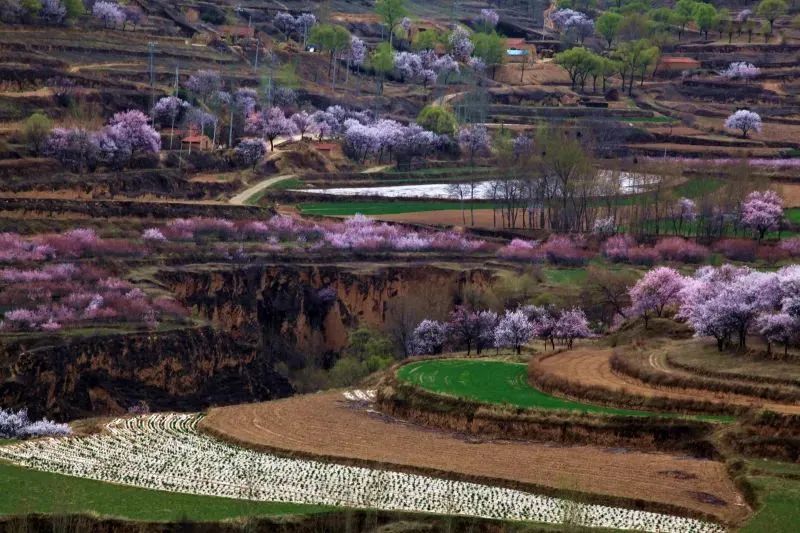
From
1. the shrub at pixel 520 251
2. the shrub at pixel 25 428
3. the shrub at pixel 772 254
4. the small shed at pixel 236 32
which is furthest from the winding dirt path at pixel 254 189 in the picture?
the shrub at pixel 25 428

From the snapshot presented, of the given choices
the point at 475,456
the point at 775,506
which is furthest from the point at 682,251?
the point at 775,506

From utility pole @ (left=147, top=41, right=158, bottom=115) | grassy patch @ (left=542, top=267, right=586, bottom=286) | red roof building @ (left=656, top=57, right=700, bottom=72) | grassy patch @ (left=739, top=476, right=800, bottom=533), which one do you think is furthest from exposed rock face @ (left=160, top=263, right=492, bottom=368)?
red roof building @ (left=656, top=57, right=700, bottom=72)

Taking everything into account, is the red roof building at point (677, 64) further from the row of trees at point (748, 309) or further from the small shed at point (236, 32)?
the row of trees at point (748, 309)

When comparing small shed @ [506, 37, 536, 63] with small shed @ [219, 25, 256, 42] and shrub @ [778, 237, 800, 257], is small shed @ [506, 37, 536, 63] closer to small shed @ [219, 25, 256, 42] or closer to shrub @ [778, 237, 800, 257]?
small shed @ [219, 25, 256, 42]

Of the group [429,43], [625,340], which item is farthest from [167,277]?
[429,43]

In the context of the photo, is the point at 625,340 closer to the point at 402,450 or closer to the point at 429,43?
the point at 402,450

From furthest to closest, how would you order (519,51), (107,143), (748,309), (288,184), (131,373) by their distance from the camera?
1. (519,51)
2. (288,184)
3. (107,143)
4. (131,373)
5. (748,309)

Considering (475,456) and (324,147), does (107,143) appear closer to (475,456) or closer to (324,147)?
(324,147)
